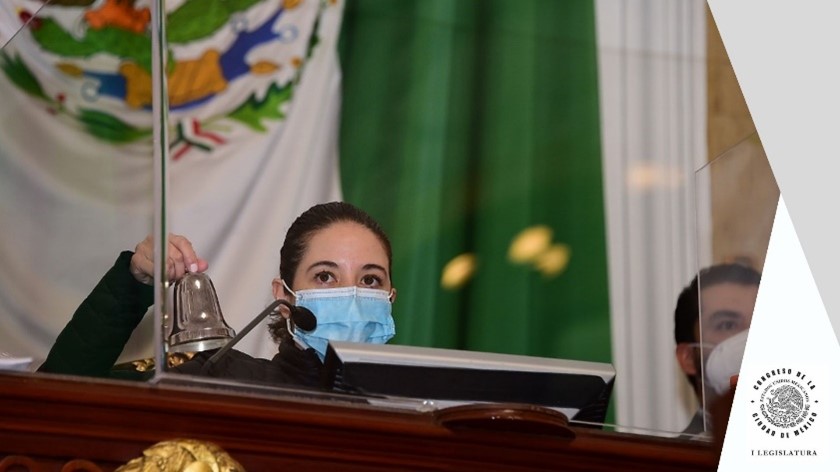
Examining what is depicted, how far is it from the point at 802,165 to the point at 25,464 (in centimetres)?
104

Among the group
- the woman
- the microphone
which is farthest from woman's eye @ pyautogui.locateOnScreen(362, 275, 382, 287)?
the microphone

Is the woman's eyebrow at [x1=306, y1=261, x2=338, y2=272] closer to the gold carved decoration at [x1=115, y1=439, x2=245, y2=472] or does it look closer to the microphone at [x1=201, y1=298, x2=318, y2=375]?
the microphone at [x1=201, y1=298, x2=318, y2=375]

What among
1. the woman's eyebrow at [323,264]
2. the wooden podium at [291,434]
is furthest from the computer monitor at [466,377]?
the woman's eyebrow at [323,264]

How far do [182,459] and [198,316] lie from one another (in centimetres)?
44

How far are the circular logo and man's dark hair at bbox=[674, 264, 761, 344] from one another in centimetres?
15

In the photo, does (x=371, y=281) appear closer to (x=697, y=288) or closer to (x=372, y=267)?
(x=372, y=267)

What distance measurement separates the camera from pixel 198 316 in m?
1.44

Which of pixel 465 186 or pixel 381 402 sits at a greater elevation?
pixel 465 186

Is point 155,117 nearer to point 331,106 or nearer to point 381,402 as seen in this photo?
point 381,402

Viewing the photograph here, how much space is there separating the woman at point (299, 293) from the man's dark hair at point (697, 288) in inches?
15.1

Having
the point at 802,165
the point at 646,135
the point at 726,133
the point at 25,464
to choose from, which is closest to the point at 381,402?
the point at 25,464

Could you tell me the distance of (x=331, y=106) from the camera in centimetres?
195

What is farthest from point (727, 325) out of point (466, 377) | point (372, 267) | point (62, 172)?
point (62, 172)

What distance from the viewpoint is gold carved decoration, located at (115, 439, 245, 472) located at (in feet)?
3.31
